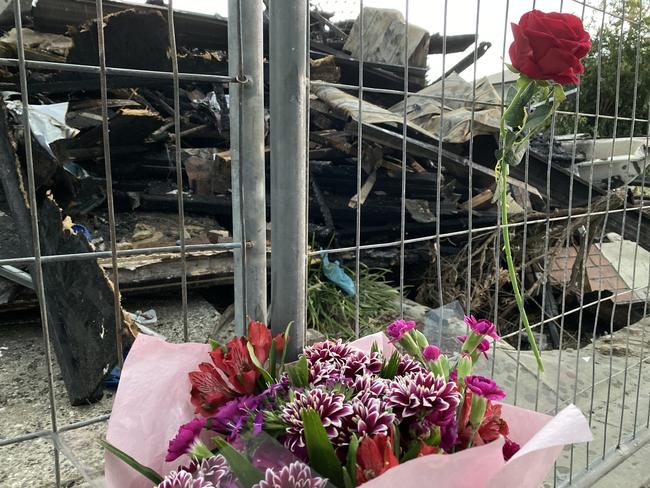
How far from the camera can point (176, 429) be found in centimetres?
65

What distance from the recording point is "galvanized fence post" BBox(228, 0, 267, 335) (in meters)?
0.83

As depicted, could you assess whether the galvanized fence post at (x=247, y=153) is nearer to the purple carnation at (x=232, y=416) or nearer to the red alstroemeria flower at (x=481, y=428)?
the purple carnation at (x=232, y=416)

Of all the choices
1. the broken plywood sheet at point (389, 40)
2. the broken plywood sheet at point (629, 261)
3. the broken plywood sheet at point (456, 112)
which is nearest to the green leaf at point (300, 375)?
the broken plywood sheet at point (456, 112)

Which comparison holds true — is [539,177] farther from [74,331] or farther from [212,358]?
[212,358]

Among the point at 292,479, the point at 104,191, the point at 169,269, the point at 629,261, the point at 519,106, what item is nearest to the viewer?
the point at 292,479

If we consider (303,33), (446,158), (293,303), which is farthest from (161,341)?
(446,158)

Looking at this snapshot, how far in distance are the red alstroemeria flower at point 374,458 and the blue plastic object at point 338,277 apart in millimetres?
3355

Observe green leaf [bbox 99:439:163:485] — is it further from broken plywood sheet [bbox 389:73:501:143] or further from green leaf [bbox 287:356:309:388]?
broken plywood sheet [bbox 389:73:501:143]

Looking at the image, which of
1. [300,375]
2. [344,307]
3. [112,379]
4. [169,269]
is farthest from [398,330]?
[344,307]

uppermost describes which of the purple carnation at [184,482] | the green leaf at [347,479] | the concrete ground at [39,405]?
the purple carnation at [184,482]

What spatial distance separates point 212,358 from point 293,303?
26 cm

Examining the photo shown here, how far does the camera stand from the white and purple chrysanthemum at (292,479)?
1.62 feet

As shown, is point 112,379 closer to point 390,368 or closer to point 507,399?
point 507,399

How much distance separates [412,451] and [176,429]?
293mm
